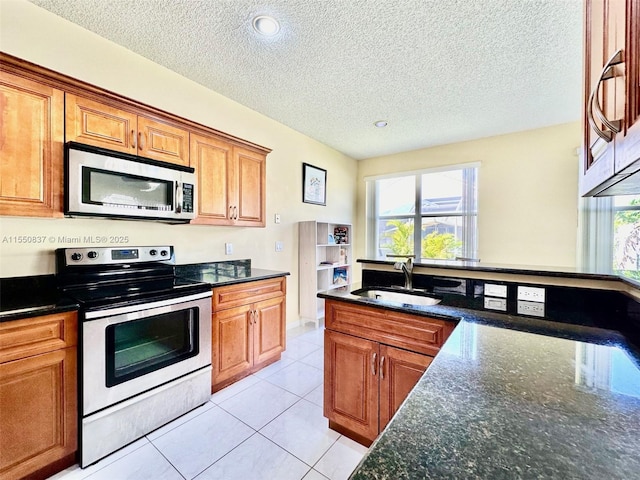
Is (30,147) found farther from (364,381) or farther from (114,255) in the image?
(364,381)

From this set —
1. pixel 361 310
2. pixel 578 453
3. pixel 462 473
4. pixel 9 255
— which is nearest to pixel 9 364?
pixel 9 255

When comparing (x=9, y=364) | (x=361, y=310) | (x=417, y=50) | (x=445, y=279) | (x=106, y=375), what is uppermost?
(x=417, y=50)

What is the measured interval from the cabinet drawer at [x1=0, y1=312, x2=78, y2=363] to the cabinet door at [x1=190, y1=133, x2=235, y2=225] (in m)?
1.08

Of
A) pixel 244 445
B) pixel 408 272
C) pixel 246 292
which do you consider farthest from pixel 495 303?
pixel 246 292

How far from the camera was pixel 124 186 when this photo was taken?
6.26 feet

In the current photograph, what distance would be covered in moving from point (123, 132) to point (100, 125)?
131mm

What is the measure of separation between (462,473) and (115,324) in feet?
5.92

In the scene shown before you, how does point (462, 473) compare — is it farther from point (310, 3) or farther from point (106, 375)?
point (310, 3)

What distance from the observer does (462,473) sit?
1.47ft

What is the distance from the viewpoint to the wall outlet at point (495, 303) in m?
1.43

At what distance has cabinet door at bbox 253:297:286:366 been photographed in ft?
8.24

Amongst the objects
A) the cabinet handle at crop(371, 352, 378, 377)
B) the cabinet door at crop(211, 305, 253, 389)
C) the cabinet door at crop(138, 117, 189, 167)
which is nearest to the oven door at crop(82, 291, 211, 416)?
the cabinet door at crop(211, 305, 253, 389)

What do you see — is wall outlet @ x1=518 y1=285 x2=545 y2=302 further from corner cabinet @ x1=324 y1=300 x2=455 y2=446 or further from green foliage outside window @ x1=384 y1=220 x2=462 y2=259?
green foliage outside window @ x1=384 y1=220 x2=462 y2=259

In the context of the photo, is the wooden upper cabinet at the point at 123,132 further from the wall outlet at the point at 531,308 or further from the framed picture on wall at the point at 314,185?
the wall outlet at the point at 531,308
